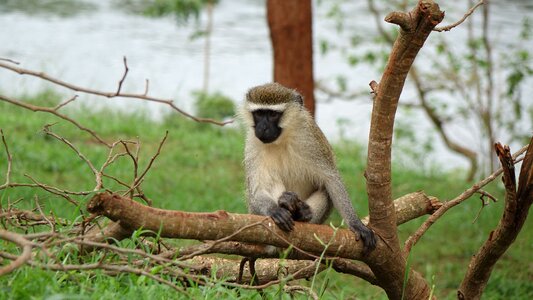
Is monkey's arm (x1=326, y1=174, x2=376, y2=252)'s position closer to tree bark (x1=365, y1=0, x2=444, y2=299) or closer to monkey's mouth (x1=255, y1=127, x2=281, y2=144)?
tree bark (x1=365, y1=0, x2=444, y2=299)

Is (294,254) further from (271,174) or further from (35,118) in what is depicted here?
(35,118)

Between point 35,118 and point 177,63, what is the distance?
6.84 metres

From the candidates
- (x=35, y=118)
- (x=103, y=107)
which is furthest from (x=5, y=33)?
(x=35, y=118)

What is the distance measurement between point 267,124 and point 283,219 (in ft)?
3.08

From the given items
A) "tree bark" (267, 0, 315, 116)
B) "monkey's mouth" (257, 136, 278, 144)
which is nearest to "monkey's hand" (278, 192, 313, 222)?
"monkey's mouth" (257, 136, 278, 144)

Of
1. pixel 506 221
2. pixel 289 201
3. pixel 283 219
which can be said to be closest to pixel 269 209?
pixel 289 201

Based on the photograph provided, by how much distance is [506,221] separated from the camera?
4312 mm

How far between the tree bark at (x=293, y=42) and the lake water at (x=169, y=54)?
397 cm

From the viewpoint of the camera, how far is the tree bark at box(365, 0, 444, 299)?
3.58 metres

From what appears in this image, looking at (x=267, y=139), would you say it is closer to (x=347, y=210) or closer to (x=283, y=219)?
(x=347, y=210)

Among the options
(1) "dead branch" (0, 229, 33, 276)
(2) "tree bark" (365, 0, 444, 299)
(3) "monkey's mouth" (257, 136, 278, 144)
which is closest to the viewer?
(1) "dead branch" (0, 229, 33, 276)

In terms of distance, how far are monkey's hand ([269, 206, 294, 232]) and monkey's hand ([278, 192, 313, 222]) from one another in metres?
0.27

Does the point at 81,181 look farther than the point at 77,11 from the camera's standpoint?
No

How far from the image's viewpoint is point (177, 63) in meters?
16.8
